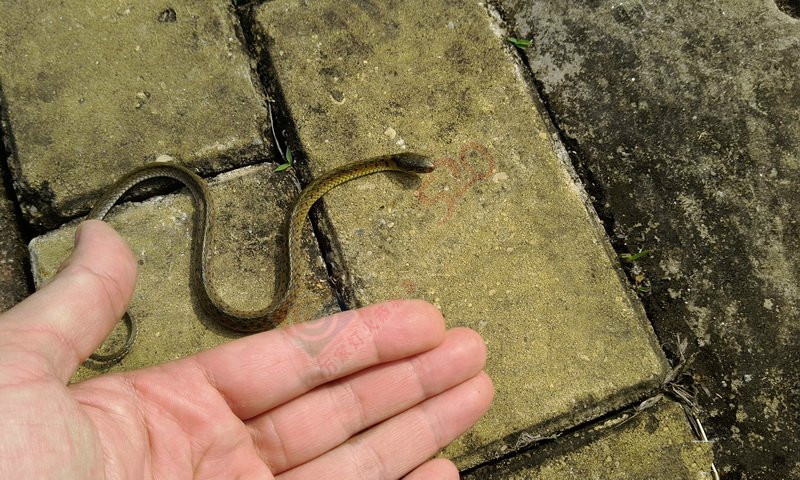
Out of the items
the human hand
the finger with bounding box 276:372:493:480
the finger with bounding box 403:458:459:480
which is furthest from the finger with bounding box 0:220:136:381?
the finger with bounding box 403:458:459:480

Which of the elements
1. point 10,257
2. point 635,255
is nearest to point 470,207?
point 635,255

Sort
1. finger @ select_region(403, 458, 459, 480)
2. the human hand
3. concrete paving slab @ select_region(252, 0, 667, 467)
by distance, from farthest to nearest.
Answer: concrete paving slab @ select_region(252, 0, 667, 467) → finger @ select_region(403, 458, 459, 480) → the human hand

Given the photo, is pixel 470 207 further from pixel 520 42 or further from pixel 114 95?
pixel 114 95

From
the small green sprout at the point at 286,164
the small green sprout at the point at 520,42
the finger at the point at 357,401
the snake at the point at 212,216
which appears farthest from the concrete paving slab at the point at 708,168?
the small green sprout at the point at 286,164

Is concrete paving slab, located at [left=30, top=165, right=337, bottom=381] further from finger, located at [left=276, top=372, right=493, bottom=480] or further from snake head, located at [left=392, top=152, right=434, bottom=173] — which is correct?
finger, located at [left=276, top=372, right=493, bottom=480]

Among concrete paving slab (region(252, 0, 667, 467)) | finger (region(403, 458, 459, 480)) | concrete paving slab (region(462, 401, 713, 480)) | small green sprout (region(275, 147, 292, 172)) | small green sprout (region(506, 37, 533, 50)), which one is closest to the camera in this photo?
finger (region(403, 458, 459, 480))
